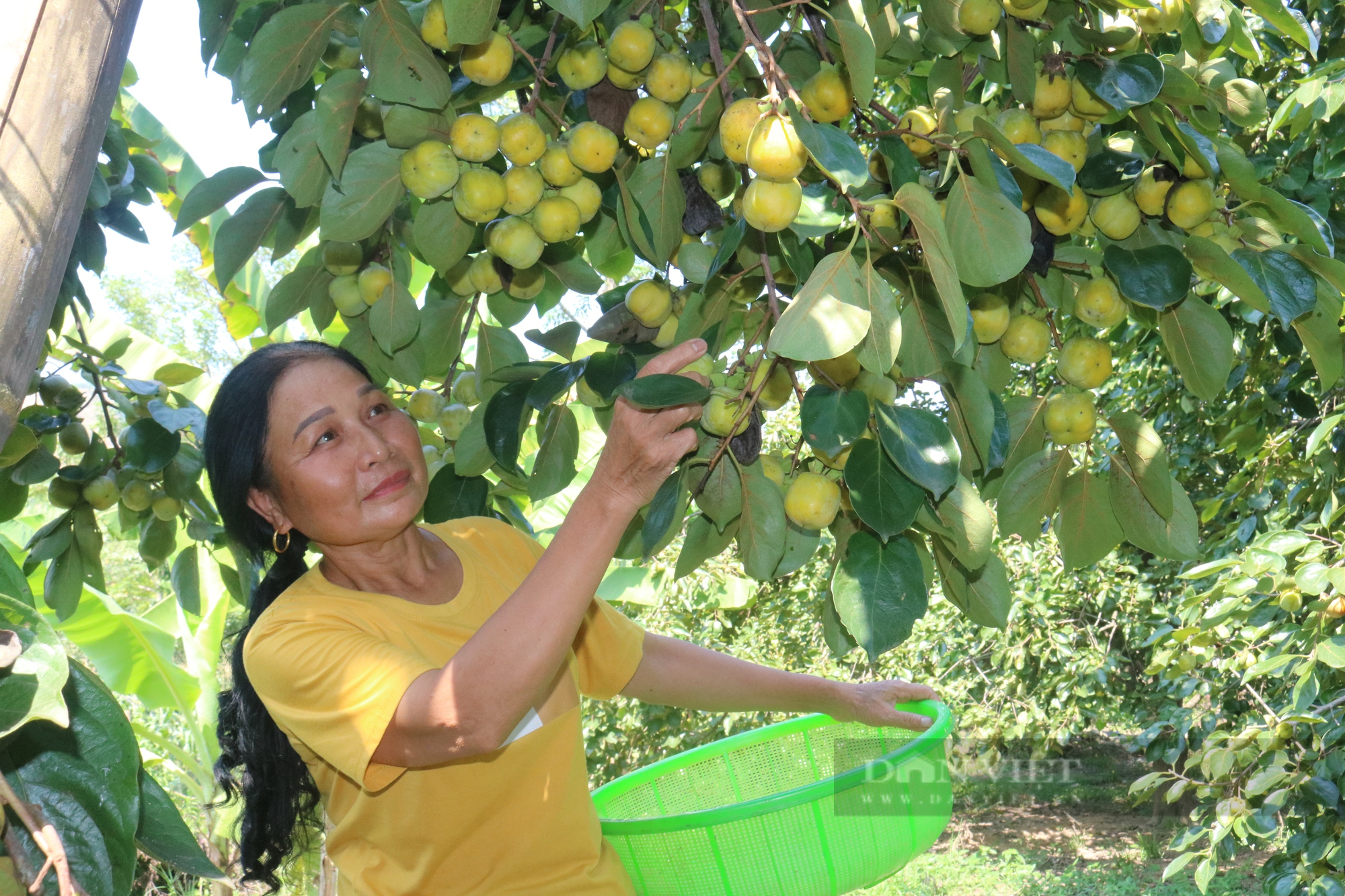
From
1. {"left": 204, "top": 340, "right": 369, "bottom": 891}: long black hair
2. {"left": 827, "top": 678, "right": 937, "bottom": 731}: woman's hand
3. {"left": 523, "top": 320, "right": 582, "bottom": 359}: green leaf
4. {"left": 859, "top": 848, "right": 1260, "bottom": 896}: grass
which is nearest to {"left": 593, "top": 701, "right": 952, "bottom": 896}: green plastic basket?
{"left": 827, "top": 678, "right": 937, "bottom": 731}: woman's hand

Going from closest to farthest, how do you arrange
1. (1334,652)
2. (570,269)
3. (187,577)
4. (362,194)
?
(362,194) < (570,269) < (1334,652) < (187,577)

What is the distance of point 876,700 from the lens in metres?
1.84

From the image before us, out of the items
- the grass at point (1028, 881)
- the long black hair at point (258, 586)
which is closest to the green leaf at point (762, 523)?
the long black hair at point (258, 586)

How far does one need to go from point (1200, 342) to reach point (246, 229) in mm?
1184

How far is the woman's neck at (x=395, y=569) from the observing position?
157 centimetres

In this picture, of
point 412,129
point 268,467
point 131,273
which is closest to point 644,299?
point 412,129

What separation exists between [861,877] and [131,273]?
764 inches

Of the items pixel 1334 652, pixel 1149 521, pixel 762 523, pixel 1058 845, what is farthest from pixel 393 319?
pixel 1058 845

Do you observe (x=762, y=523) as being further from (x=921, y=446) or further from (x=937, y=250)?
(x=937, y=250)

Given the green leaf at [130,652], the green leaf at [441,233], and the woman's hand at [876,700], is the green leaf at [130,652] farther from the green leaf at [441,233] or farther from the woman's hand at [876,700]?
the green leaf at [441,233]

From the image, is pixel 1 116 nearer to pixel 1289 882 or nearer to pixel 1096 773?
pixel 1289 882

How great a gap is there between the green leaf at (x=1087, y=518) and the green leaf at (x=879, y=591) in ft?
0.79

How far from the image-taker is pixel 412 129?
3.92 feet

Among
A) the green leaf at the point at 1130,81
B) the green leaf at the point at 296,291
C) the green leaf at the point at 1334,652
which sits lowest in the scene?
the green leaf at the point at 1334,652
